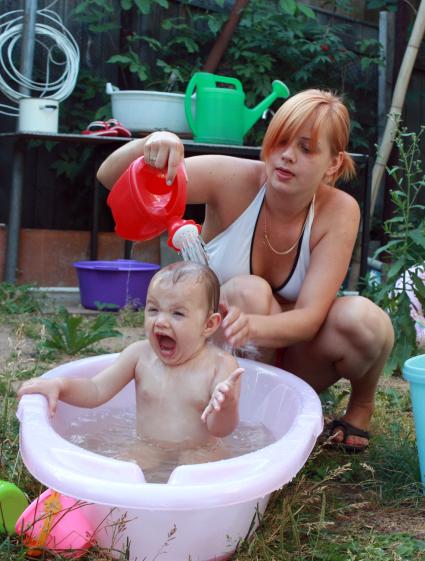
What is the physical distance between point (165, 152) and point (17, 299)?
109 inches

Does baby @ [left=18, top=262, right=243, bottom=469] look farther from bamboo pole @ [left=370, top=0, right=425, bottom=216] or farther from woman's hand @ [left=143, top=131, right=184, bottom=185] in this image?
bamboo pole @ [left=370, top=0, right=425, bottom=216]

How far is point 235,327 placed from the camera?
6.18 feet

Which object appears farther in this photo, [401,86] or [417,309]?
[401,86]

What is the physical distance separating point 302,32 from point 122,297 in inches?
97.0

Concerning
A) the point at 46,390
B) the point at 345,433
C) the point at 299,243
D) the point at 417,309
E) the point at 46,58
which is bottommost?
the point at 345,433

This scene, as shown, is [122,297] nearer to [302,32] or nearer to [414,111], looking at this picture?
[302,32]

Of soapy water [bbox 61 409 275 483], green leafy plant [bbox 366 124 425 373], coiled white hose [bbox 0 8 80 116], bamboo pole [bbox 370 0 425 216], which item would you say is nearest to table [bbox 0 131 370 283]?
coiled white hose [bbox 0 8 80 116]

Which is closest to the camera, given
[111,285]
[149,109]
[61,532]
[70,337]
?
[61,532]

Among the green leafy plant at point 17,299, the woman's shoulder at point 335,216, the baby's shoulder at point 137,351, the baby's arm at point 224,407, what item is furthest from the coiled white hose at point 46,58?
the baby's arm at point 224,407

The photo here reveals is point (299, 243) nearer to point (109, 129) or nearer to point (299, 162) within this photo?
point (299, 162)

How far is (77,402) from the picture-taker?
193cm

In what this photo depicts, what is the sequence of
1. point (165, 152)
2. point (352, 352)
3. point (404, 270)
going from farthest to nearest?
point (404, 270)
point (352, 352)
point (165, 152)

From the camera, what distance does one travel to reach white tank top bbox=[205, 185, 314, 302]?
2310mm

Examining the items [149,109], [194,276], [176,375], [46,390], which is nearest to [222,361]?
[176,375]
